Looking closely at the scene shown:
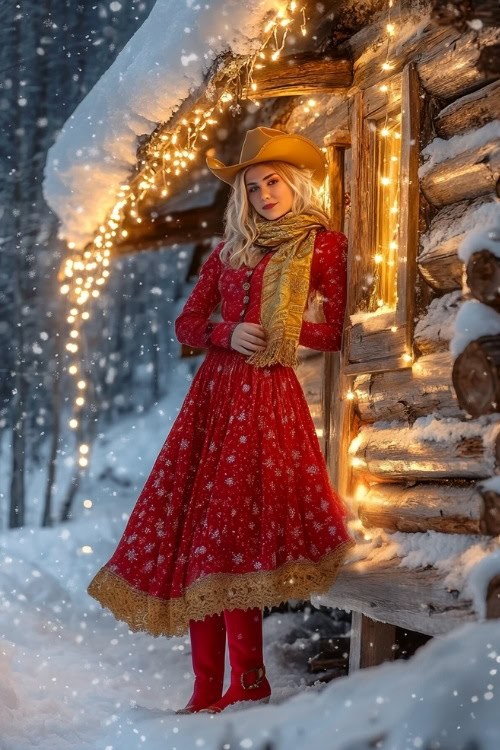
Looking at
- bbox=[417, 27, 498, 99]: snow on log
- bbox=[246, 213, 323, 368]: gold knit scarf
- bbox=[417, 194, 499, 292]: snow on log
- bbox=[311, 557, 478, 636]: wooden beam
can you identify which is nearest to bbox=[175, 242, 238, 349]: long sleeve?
bbox=[246, 213, 323, 368]: gold knit scarf

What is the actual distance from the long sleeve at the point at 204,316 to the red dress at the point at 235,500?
0.04 ft

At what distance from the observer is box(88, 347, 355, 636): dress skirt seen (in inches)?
155

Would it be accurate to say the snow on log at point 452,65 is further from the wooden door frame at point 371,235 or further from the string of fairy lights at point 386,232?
the string of fairy lights at point 386,232

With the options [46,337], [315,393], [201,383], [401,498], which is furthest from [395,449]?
[46,337]

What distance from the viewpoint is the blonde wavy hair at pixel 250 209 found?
177 inches

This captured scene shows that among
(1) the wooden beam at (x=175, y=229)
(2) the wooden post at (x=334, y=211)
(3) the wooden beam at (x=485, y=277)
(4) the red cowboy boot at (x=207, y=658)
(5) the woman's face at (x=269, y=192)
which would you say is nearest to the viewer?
(3) the wooden beam at (x=485, y=277)

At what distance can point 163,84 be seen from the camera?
5.20 meters

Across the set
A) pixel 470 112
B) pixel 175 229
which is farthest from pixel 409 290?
pixel 175 229

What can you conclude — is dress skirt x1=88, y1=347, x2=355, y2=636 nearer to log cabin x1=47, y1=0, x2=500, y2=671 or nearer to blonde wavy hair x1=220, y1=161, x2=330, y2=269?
log cabin x1=47, y1=0, x2=500, y2=671

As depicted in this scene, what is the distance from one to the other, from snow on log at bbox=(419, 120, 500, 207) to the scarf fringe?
0.97 m

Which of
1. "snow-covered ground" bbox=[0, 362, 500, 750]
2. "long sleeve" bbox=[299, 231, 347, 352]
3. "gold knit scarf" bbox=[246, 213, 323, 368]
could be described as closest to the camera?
"snow-covered ground" bbox=[0, 362, 500, 750]

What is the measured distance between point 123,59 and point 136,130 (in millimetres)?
601

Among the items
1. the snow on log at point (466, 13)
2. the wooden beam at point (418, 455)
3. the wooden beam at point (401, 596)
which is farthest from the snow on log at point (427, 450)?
the snow on log at point (466, 13)

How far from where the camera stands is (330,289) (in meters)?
4.45
